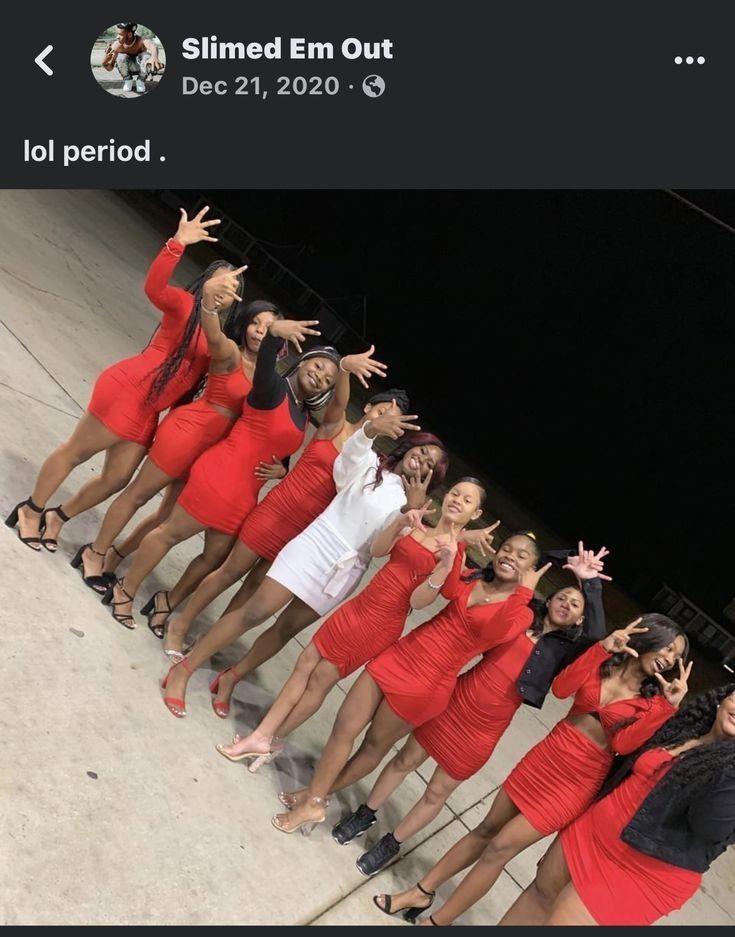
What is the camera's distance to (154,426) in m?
3.77

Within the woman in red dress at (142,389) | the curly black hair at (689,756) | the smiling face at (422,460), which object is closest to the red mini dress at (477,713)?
the curly black hair at (689,756)

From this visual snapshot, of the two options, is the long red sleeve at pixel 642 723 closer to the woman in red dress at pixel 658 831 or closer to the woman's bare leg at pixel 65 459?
the woman in red dress at pixel 658 831

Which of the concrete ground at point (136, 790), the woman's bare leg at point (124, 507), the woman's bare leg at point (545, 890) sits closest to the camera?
the concrete ground at point (136, 790)

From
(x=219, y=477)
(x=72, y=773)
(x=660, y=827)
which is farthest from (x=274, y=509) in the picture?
(x=660, y=827)

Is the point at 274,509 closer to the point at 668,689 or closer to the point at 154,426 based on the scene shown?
the point at 154,426

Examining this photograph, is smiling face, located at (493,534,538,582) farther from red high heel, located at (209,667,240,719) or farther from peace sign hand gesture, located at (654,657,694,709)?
red high heel, located at (209,667,240,719)

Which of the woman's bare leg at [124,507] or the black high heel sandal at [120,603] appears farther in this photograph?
the black high heel sandal at [120,603]

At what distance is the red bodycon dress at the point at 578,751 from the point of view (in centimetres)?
288

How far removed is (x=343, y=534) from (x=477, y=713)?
0.90 m

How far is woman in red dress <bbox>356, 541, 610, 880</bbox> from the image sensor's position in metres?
3.16

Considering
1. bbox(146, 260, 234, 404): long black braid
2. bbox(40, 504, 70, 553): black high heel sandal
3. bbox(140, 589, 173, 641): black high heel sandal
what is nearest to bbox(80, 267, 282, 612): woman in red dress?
bbox(146, 260, 234, 404): long black braid

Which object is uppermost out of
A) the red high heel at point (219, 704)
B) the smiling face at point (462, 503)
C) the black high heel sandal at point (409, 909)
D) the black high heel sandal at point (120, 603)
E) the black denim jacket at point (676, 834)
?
the smiling face at point (462, 503)
